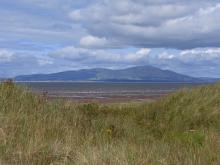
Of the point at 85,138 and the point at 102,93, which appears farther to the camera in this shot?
the point at 102,93

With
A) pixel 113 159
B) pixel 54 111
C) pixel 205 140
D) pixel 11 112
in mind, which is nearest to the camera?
pixel 113 159

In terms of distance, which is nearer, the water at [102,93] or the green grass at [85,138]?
the green grass at [85,138]

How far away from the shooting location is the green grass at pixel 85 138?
Result: 721cm

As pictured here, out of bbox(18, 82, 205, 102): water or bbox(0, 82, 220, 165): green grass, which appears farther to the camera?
bbox(18, 82, 205, 102): water

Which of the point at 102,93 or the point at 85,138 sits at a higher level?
the point at 85,138

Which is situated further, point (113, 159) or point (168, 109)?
point (168, 109)

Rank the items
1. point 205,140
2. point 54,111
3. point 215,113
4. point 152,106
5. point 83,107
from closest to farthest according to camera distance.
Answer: point 205,140 < point 54,111 < point 215,113 < point 83,107 < point 152,106

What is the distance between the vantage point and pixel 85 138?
9.42 m

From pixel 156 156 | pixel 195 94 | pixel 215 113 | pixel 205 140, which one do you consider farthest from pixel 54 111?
pixel 195 94

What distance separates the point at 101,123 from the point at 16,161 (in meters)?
5.00

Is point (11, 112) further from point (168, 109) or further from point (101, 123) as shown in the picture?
point (168, 109)

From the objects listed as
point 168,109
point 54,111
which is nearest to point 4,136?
point 54,111

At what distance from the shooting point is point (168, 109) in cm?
1784

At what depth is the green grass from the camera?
721 cm
